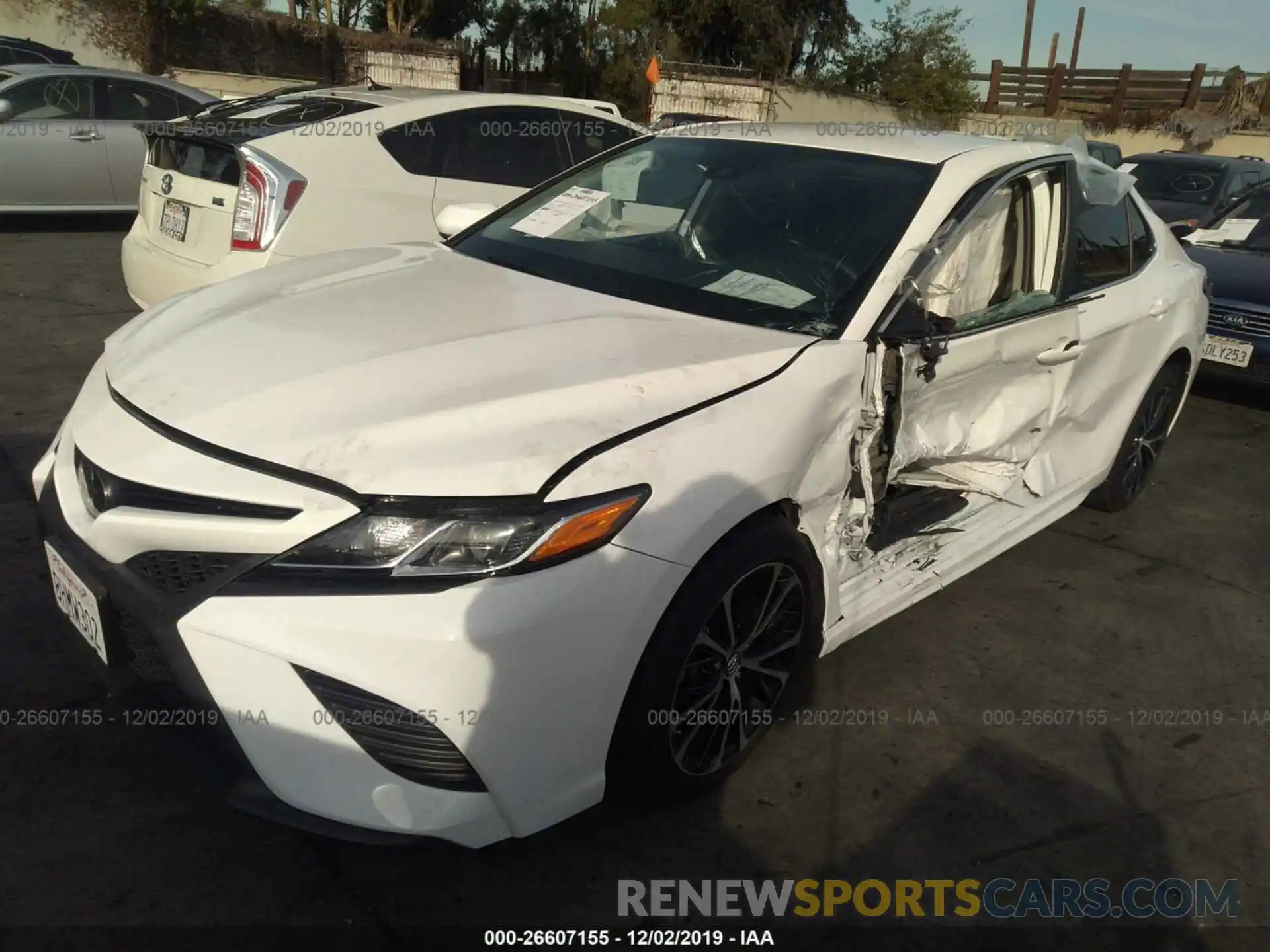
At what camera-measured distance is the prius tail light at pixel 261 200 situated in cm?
476

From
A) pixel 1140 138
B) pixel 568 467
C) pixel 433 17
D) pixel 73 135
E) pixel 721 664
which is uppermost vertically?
pixel 433 17

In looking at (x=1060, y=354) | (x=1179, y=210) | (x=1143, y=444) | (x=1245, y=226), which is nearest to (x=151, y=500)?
(x=1060, y=354)

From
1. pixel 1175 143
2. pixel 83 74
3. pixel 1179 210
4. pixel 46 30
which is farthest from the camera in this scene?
pixel 1175 143

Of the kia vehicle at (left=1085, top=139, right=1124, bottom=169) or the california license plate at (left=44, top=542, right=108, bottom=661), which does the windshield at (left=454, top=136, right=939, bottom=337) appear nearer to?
the california license plate at (left=44, top=542, right=108, bottom=661)

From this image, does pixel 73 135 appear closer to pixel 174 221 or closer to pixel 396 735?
pixel 174 221

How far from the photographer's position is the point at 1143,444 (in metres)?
4.64

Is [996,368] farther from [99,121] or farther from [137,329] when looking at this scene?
[99,121]

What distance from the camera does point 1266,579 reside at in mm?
4262

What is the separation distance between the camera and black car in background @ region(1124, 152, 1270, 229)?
38.8 feet

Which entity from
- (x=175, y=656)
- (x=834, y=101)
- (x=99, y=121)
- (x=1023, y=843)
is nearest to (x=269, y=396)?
(x=175, y=656)

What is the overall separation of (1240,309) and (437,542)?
6120 millimetres

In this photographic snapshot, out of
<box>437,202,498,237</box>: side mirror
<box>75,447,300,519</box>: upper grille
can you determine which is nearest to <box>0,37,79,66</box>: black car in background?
<box>437,202,498,237</box>: side mirror

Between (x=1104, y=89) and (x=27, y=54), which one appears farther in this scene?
(x=1104, y=89)

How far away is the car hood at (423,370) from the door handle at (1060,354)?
1246 mm
